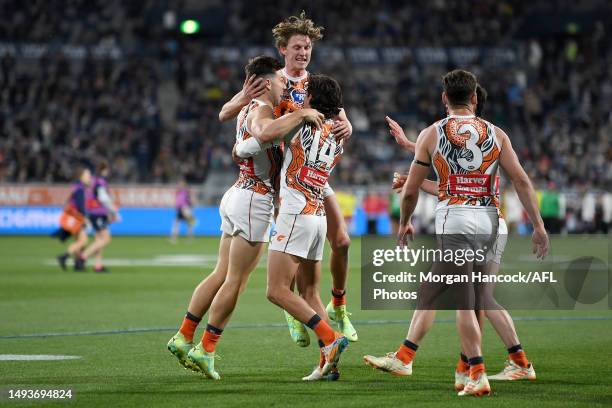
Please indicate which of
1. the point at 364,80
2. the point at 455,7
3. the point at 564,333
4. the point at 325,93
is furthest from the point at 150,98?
the point at 325,93

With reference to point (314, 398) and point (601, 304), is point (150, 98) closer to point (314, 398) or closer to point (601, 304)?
point (601, 304)

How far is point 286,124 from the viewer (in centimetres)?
824

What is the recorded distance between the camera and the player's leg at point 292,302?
8.38m

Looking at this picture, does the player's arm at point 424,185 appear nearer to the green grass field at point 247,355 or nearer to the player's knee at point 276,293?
the player's knee at point 276,293

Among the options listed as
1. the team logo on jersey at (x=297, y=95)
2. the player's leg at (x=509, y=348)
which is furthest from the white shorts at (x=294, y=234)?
the team logo on jersey at (x=297, y=95)

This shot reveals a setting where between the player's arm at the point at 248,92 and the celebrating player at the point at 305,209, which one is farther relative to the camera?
the player's arm at the point at 248,92

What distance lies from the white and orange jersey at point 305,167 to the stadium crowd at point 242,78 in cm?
2945

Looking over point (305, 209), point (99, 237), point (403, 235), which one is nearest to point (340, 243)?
point (305, 209)

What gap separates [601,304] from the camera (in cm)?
1606

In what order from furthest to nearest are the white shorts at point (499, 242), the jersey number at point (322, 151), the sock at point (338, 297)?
the sock at point (338, 297) → the jersey number at point (322, 151) → the white shorts at point (499, 242)

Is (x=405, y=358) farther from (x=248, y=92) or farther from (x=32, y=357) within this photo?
(x=32, y=357)

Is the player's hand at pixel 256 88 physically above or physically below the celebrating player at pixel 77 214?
above

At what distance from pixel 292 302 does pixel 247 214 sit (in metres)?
0.94

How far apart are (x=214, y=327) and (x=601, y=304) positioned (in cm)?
889
